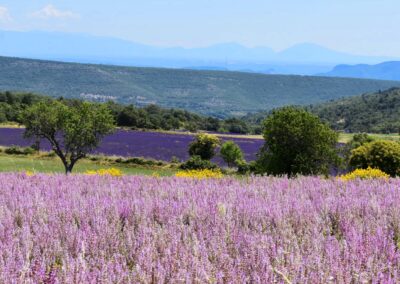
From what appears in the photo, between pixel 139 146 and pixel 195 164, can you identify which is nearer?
pixel 195 164

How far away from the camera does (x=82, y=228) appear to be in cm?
349

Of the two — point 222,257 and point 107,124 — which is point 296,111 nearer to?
point 107,124

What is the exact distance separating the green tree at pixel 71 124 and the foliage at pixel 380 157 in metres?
17.4

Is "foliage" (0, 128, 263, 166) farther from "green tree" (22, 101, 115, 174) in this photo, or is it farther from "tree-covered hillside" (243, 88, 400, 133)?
"tree-covered hillside" (243, 88, 400, 133)

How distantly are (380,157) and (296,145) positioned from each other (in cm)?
427

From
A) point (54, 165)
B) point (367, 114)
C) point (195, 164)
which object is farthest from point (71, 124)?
point (367, 114)

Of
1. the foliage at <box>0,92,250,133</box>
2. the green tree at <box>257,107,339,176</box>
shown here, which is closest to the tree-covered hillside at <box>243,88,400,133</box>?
the foliage at <box>0,92,250,133</box>

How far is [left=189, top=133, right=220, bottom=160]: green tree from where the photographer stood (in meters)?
51.1

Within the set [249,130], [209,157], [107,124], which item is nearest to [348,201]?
[107,124]

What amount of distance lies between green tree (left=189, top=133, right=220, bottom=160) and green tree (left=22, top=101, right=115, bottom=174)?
1890cm

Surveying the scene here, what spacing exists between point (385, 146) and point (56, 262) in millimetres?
21381

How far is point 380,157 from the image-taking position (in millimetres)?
21734

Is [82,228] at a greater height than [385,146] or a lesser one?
greater

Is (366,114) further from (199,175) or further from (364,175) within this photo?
(199,175)
